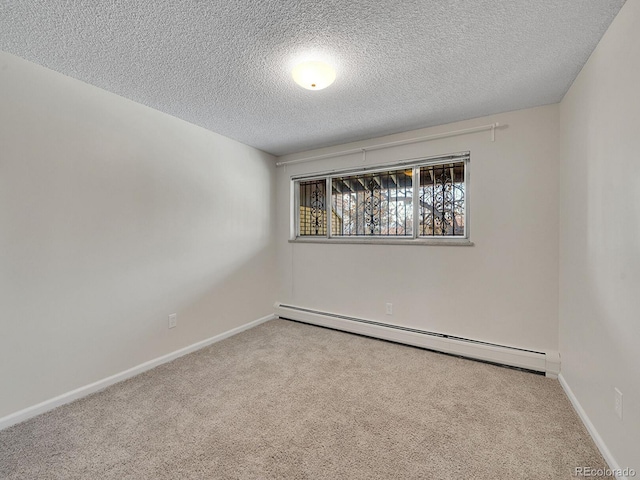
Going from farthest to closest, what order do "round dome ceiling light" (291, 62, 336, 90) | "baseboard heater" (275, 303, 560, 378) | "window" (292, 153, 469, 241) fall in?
"window" (292, 153, 469, 241) < "baseboard heater" (275, 303, 560, 378) < "round dome ceiling light" (291, 62, 336, 90)

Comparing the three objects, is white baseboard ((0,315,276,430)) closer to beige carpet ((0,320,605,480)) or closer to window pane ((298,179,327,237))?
beige carpet ((0,320,605,480))

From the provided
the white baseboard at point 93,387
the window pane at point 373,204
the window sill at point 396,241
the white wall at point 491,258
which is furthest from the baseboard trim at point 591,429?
the white baseboard at point 93,387

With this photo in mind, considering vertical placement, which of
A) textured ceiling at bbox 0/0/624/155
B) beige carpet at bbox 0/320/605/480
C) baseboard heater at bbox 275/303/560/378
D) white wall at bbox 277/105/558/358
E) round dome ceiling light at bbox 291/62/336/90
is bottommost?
beige carpet at bbox 0/320/605/480

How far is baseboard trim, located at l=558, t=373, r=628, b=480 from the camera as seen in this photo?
1.37 meters

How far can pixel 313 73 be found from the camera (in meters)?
1.72

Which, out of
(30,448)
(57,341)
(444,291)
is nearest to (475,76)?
(444,291)

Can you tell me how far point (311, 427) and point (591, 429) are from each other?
1638 mm

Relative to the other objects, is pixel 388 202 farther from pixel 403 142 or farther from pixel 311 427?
pixel 311 427

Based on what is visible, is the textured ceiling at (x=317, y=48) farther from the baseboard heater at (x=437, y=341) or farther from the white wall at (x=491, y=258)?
the baseboard heater at (x=437, y=341)

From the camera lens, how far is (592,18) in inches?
55.5

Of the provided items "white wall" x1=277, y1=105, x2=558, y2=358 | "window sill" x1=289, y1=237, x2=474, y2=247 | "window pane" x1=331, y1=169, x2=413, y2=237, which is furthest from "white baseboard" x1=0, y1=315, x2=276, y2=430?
"window pane" x1=331, y1=169, x2=413, y2=237

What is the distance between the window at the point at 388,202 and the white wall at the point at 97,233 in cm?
118

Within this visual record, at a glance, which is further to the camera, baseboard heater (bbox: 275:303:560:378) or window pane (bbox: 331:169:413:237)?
window pane (bbox: 331:169:413:237)

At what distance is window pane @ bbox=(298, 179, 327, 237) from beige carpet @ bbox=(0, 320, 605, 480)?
6.04 ft
